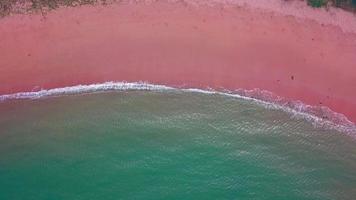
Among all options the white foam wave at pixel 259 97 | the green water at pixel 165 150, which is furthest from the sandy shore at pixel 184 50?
the green water at pixel 165 150

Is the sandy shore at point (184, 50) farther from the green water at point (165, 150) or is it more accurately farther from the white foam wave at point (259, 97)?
the green water at point (165, 150)

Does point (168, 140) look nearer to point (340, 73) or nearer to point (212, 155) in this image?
point (212, 155)

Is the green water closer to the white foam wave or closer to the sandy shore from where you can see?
the white foam wave

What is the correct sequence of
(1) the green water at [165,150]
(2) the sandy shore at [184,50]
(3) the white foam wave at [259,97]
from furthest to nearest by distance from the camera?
(2) the sandy shore at [184,50], (3) the white foam wave at [259,97], (1) the green water at [165,150]

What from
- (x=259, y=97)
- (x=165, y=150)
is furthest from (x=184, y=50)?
(x=165, y=150)

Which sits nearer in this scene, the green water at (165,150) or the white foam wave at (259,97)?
the green water at (165,150)

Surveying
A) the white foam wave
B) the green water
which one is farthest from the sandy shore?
the green water

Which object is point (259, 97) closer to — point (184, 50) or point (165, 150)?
point (184, 50)
